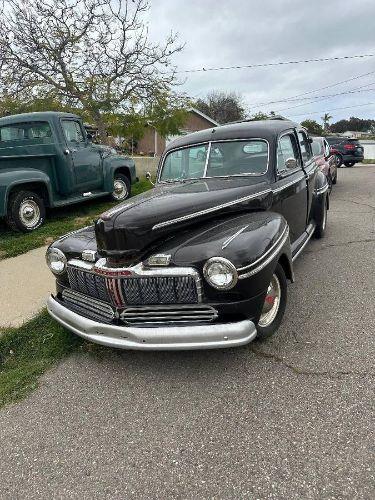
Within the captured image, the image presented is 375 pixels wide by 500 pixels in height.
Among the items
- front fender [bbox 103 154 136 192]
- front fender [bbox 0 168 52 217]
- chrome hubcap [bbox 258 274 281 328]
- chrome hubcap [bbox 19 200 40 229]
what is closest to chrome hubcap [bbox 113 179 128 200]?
front fender [bbox 103 154 136 192]

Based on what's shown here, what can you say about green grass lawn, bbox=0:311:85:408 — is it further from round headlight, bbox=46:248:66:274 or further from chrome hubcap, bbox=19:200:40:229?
chrome hubcap, bbox=19:200:40:229

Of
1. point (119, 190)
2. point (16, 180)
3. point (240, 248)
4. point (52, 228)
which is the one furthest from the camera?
point (119, 190)

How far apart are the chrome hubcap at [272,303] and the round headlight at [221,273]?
0.69m

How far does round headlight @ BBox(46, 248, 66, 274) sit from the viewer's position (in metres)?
3.33

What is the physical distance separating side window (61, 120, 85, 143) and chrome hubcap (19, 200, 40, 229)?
1801 millimetres

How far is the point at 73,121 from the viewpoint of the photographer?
27.9 feet

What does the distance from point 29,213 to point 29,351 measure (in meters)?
4.37

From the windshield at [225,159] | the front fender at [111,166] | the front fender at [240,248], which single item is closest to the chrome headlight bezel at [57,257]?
the front fender at [240,248]

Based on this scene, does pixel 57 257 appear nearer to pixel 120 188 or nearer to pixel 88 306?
pixel 88 306

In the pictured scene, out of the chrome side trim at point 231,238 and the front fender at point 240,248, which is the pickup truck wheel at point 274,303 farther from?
the chrome side trim at point 231,238

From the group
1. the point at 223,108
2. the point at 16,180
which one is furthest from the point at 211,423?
the point at 223,108

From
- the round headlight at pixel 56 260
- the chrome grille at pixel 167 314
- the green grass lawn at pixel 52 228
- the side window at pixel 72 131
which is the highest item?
the side window at pixel 72 131

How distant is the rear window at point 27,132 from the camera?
7.96 metres

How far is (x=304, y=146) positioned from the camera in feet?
18.1
